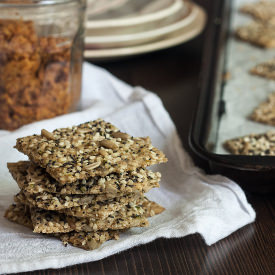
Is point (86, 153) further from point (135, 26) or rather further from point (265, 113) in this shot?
point (135, 26)

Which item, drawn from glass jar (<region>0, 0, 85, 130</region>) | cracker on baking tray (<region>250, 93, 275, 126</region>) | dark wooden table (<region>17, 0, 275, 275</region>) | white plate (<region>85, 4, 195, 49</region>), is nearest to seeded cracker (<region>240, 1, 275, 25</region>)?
white plate (<region>85, 4, 195, 49</region>)

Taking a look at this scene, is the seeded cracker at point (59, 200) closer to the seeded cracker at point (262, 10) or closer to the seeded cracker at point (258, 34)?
the seeded cracker at point (258, 34)

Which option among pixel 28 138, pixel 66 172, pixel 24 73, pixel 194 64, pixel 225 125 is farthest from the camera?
pixel 194 64

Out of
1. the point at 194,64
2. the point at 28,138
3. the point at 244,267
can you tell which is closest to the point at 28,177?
the point at 28,138

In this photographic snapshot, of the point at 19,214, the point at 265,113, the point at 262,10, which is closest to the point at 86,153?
the point at 19,214

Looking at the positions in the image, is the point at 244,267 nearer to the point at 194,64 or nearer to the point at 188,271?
the point at 188,271

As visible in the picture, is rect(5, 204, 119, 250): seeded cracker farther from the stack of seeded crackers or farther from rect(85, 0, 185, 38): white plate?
rect(85, 0, 185, 38): white plate
